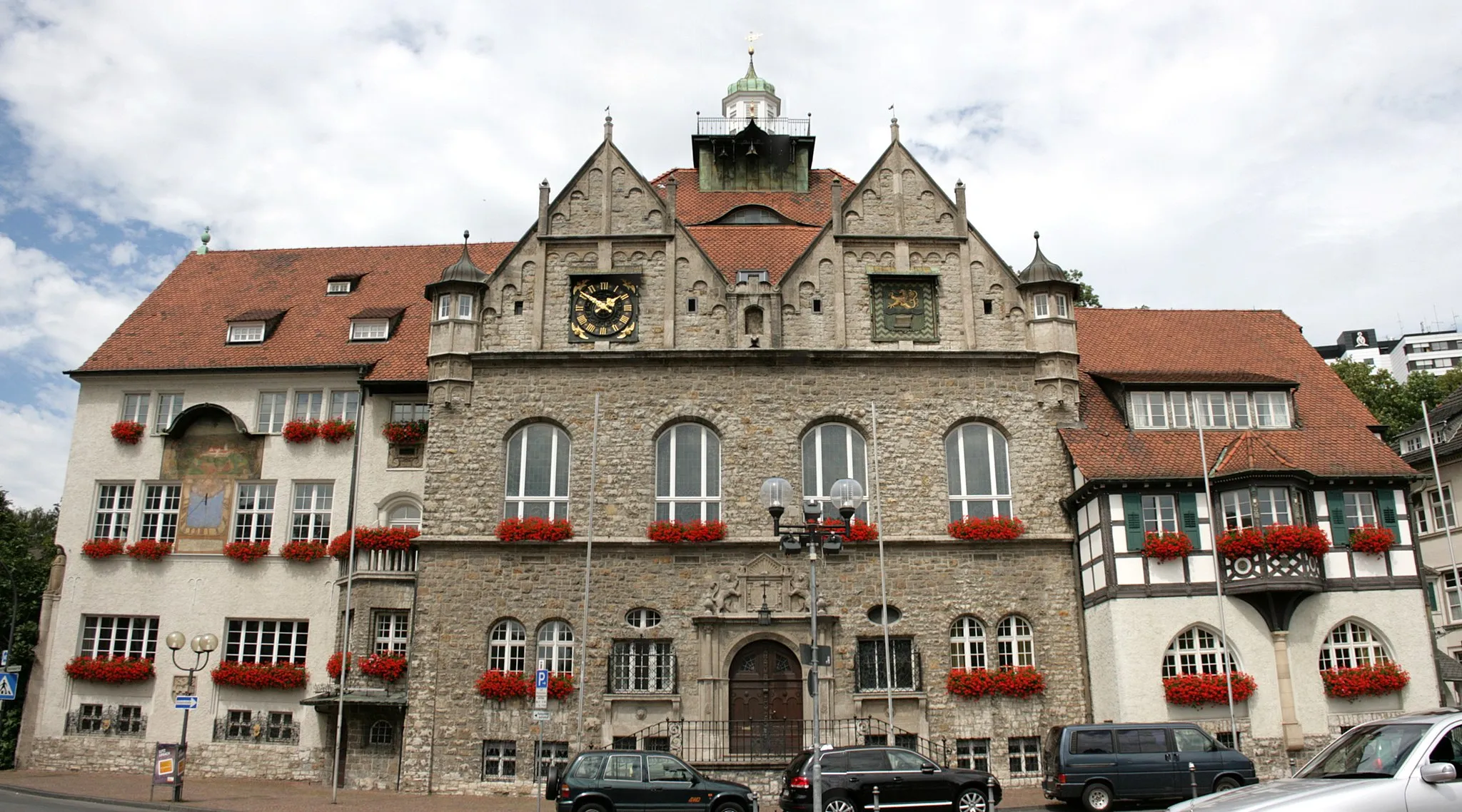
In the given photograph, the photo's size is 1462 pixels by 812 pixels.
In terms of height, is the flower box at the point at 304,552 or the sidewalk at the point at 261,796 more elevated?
the flower box at the point at 304,552

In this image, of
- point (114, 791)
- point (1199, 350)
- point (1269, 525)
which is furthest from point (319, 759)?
point (1199, 350)

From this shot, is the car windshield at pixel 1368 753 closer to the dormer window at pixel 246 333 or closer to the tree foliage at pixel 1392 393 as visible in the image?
the dormer window at pixel 246 333

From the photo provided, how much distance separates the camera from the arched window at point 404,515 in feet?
95.3

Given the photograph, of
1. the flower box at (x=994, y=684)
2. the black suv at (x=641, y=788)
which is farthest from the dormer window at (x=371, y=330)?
the flower box at (x=994, y=684)

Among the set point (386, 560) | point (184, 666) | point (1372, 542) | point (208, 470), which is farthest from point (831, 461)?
point (184, 666)

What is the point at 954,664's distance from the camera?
26.2m

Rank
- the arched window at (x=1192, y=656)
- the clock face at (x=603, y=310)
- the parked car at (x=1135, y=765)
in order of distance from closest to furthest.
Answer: the parked car at (x=1135, y=765) → the arched window at (x=1192, y=656) → the clock face at (x=603, y=310)

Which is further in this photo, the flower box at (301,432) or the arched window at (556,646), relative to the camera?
the flower box at (301,432)

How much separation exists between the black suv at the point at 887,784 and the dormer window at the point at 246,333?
20372 millimetres

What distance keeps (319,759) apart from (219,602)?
16.1ft

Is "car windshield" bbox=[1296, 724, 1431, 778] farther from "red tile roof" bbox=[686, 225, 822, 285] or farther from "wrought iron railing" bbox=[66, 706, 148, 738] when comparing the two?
"wrought iron railing" bbox=[66, 706, 148, 738]

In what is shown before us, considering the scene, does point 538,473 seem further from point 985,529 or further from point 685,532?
point 985,529

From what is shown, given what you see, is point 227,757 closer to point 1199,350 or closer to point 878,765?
point 878,765

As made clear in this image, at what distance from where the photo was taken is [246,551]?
28.8 meters
